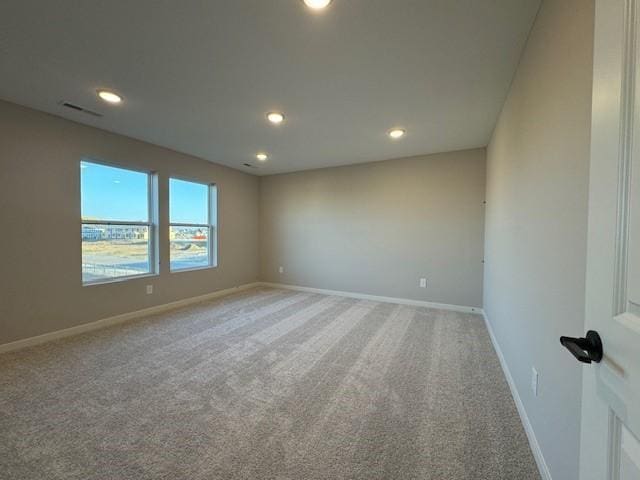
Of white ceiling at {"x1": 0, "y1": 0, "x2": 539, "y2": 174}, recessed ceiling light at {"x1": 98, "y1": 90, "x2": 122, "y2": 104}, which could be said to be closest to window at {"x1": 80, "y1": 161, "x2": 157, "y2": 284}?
white ceiling at {"x1": 0, "y1": 0, "x2": 539, "y2": 174}

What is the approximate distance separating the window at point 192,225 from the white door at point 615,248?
4.51 metres

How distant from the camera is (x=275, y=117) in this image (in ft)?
9.40

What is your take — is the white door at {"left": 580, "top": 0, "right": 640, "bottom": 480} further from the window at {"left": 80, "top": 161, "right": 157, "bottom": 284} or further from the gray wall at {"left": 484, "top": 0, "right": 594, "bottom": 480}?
the window at {"left": 80, "top": 161, "right": 157, "bottom": 284}

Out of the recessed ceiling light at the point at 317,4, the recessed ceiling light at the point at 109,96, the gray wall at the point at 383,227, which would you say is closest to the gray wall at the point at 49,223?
the recessed ceiling light at the point at 109,96

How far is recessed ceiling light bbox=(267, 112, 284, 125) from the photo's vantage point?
2807 millimetres

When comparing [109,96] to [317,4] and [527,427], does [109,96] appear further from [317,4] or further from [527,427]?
[527,427]

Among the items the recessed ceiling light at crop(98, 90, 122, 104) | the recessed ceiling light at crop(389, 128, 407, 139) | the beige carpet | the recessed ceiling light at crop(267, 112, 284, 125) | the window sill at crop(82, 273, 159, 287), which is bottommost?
the beige carpet

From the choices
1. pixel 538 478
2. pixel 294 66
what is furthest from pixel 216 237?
pixel 538 478

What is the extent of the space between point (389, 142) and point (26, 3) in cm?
334

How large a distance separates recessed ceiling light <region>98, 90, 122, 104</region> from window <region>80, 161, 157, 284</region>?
3.69 feet

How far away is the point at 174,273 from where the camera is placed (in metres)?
4.11

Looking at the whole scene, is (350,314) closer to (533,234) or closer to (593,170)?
(533,234)

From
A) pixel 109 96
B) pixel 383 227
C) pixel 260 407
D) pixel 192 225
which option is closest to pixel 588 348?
pixel 260 407

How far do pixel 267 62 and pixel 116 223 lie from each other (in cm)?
292
